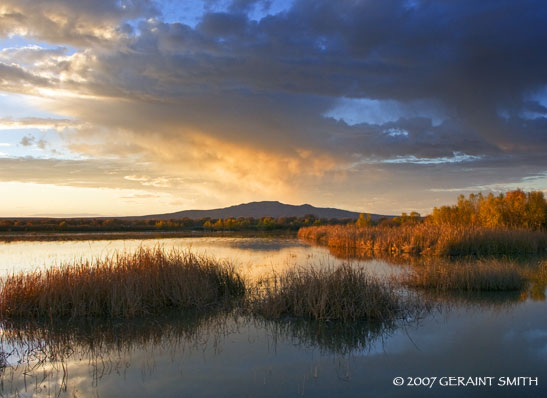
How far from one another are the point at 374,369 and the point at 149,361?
3537mm

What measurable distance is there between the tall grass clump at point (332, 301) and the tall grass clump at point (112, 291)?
1.91 metres

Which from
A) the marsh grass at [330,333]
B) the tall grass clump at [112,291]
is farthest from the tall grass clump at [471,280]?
the tall grass clump at [112,291]

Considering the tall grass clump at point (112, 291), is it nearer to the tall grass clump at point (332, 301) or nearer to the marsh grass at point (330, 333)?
the tall grass clump at point (332, 301)

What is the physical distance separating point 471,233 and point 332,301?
1839cm

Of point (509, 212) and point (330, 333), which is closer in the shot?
point (330, 333)

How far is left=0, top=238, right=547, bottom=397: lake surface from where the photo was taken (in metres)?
5.63

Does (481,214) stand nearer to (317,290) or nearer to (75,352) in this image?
(317,290)

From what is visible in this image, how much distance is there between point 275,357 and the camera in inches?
269

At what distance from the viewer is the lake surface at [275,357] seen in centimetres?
563

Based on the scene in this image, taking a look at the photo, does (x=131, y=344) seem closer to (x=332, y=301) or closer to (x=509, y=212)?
(x=332, y=301)

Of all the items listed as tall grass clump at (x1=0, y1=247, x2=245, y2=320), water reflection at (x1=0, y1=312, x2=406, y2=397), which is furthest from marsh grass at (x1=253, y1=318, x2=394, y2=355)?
tall grass clump at (x1=0, y1=247, x2=245, y2=320)

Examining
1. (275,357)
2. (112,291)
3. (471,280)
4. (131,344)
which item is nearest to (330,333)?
(275,357)

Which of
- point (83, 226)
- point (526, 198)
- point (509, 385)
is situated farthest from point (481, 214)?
point (83, 226)

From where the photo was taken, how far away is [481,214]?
111 ft
